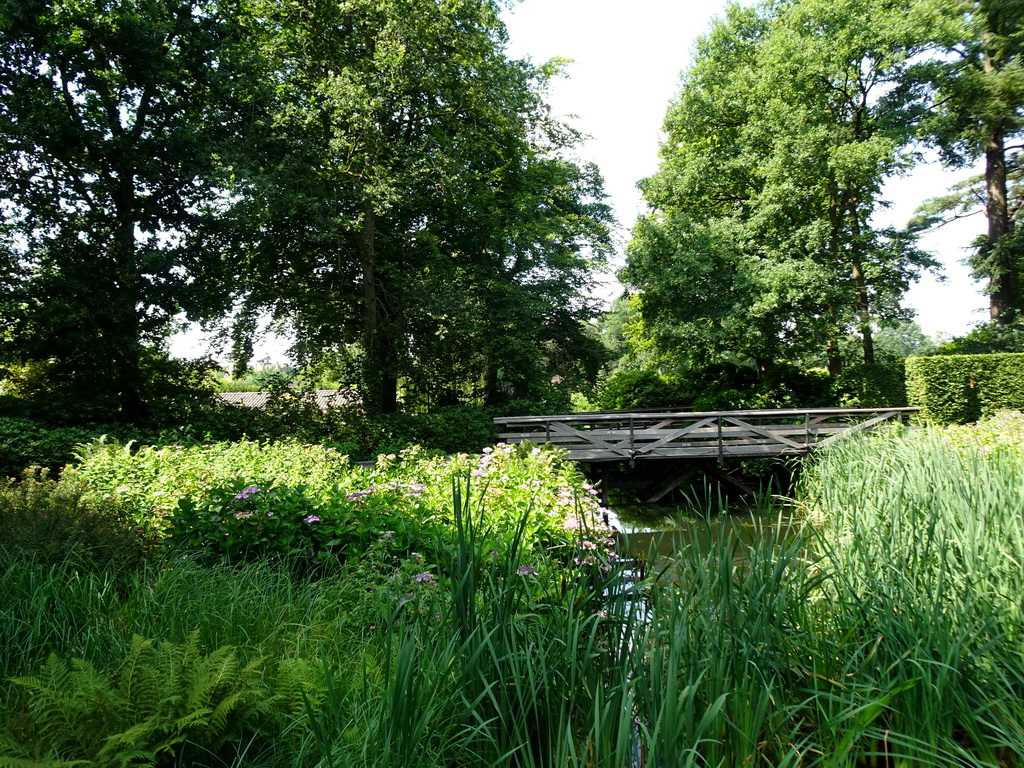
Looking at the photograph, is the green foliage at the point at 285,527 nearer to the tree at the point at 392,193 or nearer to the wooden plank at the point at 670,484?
the wooden plank at the point at 670,484

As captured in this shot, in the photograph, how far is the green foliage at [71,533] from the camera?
3.53 metres

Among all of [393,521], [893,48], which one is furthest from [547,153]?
[393,521]

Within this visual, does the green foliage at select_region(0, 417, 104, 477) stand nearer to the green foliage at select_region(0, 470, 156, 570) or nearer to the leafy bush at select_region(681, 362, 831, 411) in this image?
the green foliage at select_region(0, 470, 156, 570)

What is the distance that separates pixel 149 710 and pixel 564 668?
1393mm

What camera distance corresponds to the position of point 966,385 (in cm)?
1404

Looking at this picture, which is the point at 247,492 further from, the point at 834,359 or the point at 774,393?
the point at 834,359

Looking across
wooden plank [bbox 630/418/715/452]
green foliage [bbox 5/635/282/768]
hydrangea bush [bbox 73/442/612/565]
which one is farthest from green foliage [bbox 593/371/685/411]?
green foliage [bbox 5/635/282/768]

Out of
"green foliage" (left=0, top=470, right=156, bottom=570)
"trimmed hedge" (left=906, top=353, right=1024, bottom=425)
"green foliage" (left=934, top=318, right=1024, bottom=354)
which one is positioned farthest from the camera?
"green foliage" (left=934, top=318, right=1024, bottom=354)

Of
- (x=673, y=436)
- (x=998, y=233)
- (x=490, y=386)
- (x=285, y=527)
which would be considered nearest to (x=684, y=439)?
(x=673, y=436)

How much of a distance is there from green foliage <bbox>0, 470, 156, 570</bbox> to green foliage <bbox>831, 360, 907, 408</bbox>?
673 inches

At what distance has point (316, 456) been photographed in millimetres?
7414

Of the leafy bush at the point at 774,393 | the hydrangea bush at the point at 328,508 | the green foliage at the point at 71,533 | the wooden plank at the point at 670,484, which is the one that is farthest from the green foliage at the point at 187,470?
the leafy bush at the point at 774,393

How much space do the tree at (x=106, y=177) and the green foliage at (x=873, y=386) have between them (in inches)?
660

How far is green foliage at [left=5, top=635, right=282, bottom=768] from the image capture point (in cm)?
172
